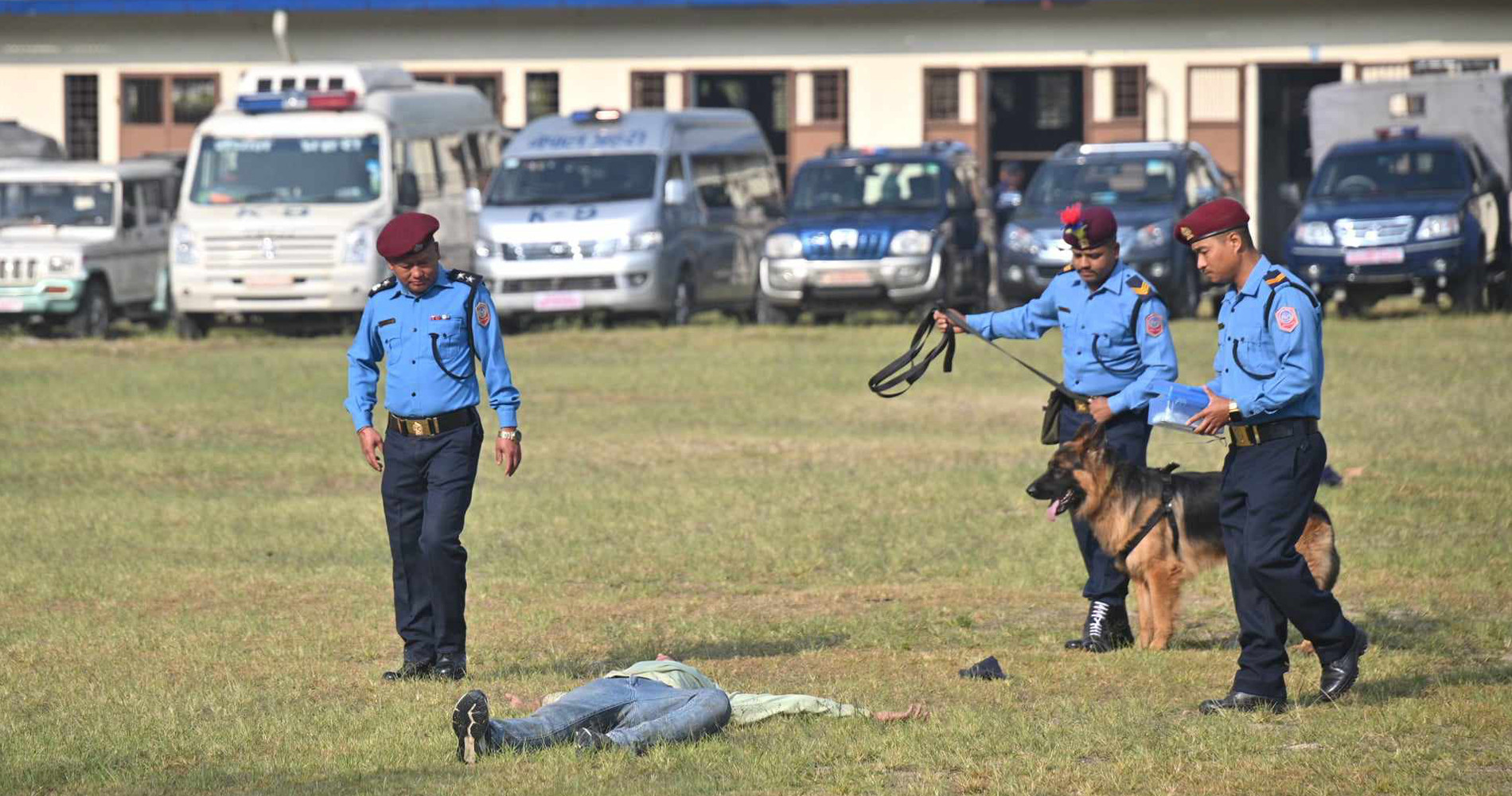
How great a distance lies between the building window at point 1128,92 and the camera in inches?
1305

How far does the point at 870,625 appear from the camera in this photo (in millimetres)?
9328

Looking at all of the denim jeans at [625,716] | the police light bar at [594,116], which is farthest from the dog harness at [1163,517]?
the police light bar at [594,116]

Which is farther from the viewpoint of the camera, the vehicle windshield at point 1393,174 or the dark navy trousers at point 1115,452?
the vehicle windshield at point 1393,174

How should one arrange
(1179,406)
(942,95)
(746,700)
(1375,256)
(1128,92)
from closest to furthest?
1. (1179,406)
2. (746,700)
3. (1375,256)
4. (1128,92)
5. (942,95)

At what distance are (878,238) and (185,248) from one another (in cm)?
744

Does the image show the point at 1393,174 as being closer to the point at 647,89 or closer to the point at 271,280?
the point at 271,280

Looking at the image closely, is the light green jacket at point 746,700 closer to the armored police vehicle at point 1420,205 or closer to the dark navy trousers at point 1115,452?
the dark navy trousers at point 1115,452

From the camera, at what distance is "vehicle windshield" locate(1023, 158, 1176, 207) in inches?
949

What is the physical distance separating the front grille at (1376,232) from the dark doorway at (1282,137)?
12.4m

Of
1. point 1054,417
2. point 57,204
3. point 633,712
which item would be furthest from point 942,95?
point 633,712

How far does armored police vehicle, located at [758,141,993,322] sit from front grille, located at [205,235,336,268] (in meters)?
4.69

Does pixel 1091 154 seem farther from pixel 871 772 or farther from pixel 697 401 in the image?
pixel 871 772

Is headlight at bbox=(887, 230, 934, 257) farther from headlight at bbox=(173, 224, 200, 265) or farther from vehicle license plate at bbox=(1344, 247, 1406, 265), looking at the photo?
headlight at bbox=(173, 224, 200, 265)

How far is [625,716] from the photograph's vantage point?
22.2 ft
